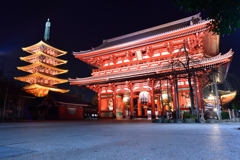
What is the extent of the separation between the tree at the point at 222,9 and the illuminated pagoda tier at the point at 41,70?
34.3 m

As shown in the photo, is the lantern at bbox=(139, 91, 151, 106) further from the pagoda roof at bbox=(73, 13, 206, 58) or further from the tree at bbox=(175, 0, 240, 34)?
the tree at bbox=(175, 0, 240, 34)

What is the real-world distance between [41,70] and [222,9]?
3865cm

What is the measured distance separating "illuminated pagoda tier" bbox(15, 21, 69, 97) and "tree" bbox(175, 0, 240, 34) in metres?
34.3

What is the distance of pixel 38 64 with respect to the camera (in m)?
34.6

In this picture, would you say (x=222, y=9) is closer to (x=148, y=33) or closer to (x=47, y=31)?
(x=148, y=33)

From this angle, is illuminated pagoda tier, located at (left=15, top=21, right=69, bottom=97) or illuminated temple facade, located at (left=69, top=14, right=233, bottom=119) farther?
illuminated pagoda tier, located at (left=15, top=21, right=69, bottom=97)

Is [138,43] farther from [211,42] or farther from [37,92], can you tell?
[37,92]

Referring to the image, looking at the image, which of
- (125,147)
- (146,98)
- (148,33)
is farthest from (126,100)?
(125,147)

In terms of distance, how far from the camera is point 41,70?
36.6m

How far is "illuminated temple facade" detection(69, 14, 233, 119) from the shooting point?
18.5 metres

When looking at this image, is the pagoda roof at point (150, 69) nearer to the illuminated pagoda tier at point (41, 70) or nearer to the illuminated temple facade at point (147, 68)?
the illuminated temple facade at point (147, 68)

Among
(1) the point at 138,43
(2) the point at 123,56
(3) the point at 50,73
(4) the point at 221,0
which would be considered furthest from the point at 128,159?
(3) the point at 50,73

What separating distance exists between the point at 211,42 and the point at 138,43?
9.79 m

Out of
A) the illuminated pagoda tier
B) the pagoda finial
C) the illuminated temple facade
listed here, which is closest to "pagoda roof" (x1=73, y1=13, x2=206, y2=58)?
the illuminated temple facade
